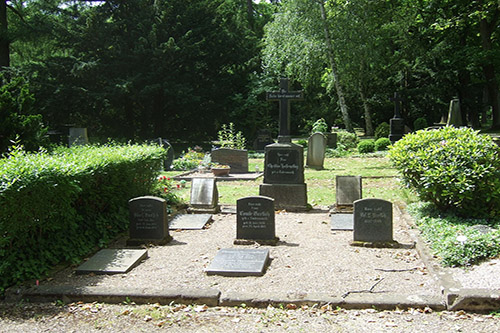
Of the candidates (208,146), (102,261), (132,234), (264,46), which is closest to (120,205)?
(132,234)

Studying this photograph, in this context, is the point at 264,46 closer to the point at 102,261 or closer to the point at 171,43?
the point at 171,43

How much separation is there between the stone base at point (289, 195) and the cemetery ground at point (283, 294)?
2649 millimetres

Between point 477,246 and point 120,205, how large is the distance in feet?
19.9

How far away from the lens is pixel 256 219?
25.2 feet

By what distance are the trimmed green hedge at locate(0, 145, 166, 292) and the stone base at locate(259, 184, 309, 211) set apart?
324 centimetres

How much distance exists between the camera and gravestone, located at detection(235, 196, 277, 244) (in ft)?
25.0

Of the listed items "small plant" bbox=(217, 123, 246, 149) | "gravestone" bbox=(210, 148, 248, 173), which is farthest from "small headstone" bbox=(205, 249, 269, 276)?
"small plant" bbox=(217, 123, 246, 149)

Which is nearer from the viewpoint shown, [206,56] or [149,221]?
[149,221]

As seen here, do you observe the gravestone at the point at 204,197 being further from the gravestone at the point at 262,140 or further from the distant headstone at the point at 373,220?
the gravestone at the point at 262,140

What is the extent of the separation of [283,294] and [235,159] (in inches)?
442

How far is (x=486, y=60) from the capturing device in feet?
95.6

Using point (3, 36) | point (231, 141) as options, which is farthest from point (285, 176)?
point (3, 36)

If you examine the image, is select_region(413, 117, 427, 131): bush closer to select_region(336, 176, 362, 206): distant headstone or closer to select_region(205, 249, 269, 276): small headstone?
select_region(336, 176, 362, 206): distant headstone

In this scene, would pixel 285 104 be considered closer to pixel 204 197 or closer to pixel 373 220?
pixel 204 197
